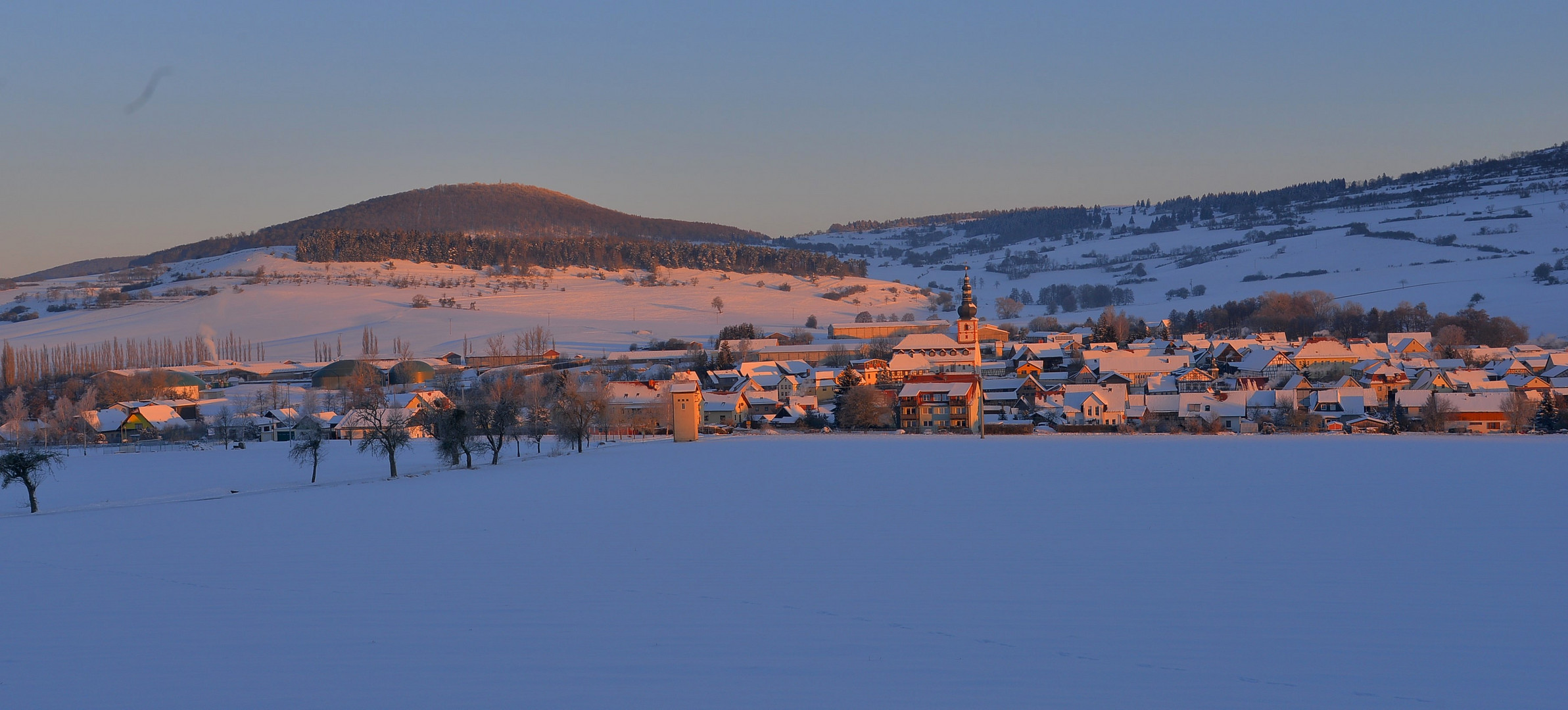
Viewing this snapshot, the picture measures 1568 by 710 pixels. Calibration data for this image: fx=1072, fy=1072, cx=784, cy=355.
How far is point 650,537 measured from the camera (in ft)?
42.0

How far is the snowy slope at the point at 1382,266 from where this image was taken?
94938 mm

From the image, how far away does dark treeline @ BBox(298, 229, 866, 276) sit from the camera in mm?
139375

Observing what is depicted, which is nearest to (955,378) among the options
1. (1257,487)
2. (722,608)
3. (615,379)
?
(615,379)

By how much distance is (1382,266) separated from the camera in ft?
390

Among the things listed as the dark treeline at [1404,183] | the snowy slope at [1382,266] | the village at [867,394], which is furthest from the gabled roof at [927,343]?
the dark treeline at [1404,183]

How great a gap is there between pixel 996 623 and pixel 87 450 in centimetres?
4334

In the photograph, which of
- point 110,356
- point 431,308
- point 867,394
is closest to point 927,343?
point 867,394

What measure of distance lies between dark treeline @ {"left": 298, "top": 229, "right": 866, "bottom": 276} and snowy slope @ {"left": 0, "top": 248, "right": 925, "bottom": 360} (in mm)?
3144

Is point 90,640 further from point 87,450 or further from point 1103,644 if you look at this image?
point 87,450

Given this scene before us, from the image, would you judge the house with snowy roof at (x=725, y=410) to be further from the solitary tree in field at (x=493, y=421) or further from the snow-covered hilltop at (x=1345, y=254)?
Result: the snow-covered hilltop at (x=1345, y=254)

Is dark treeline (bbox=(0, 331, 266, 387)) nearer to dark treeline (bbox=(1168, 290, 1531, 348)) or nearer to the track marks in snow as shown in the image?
the track marks in snow

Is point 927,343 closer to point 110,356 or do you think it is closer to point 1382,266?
point 110,356

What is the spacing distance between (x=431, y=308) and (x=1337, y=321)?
84.8 m

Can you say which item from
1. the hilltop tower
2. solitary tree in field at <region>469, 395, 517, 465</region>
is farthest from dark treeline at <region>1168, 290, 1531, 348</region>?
solitary tree in field at <region>469, 395, 517, 465</region>
